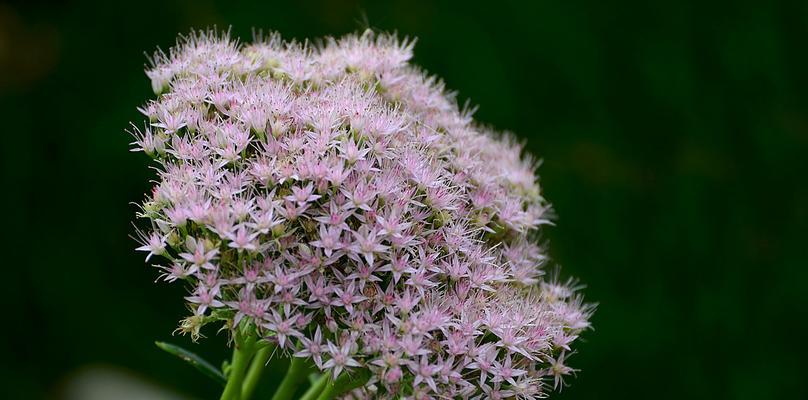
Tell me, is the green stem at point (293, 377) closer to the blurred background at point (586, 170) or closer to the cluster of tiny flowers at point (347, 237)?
the cluster of tiny flowers at point (347, 237)

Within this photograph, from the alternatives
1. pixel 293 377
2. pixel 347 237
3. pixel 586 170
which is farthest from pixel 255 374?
pixel 586 170

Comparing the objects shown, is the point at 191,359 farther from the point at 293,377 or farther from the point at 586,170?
the point at 586,170

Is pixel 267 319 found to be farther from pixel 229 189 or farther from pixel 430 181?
pixel 430 181

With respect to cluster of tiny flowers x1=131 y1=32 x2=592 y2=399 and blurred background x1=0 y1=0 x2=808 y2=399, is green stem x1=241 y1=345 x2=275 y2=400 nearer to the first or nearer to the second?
cluster of tiny flowers x1=131 y1=32 x2=592 y2=399

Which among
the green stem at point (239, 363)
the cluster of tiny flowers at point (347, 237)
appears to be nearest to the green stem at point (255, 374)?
the green stem at point (239, 363)

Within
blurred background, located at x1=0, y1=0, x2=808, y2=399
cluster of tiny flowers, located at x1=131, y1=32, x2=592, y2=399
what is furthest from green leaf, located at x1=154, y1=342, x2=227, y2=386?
blurred background, located at x1=0, y1=0, x2=808, y2=399

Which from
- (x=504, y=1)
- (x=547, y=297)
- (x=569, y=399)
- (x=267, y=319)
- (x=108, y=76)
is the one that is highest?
(x=504, y=1)

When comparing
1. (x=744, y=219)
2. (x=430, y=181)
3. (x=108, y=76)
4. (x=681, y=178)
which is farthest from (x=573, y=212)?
(x=430, y=181)
